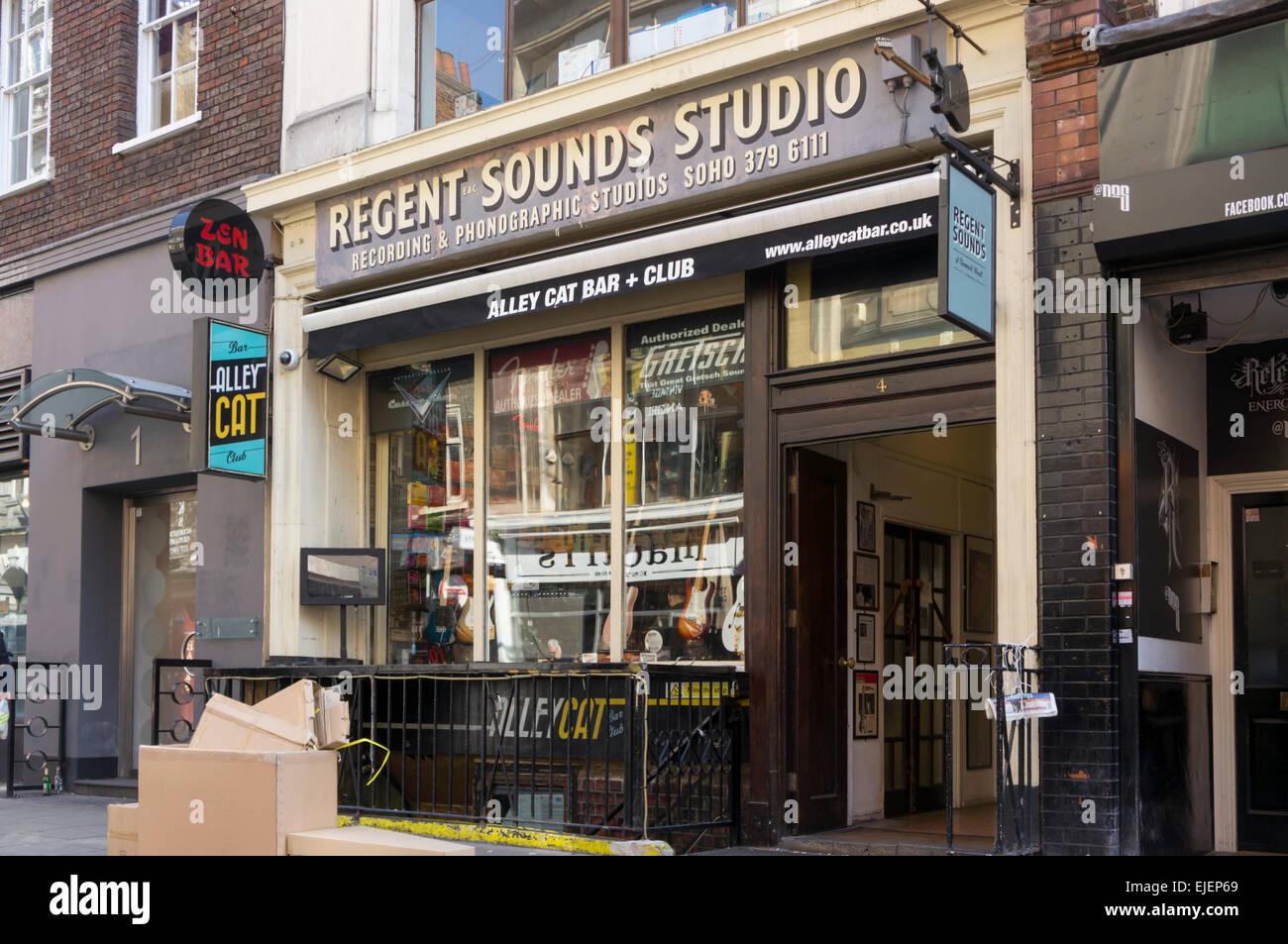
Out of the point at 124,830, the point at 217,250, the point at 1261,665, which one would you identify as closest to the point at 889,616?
the point at 1261,665

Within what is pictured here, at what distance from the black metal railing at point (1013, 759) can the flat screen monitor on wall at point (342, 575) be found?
17.5 ft

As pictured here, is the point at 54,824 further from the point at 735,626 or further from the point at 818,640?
the point at 818,640

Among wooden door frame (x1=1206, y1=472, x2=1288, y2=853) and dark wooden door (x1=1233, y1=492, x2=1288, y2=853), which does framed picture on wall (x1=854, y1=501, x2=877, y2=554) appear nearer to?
wooden door frame (x1=1206, y1=472, x2=1288, y2=853)

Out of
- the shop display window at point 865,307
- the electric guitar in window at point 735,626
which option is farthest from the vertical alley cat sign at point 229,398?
the shop display window at point 865,307

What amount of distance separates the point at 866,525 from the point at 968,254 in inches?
117

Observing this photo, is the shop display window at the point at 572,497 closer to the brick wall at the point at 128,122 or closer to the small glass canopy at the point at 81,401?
the small glass canopy at the point at 81,401

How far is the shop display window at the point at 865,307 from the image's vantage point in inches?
332

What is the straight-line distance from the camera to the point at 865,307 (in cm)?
874

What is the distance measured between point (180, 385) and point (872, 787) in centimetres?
694

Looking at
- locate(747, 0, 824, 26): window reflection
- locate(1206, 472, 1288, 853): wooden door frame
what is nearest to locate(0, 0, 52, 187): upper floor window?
locate(747, 0, 824, 26): window reflection

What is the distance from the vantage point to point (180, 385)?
1234cm

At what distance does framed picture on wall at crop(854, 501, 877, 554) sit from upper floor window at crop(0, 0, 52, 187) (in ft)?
32.2
